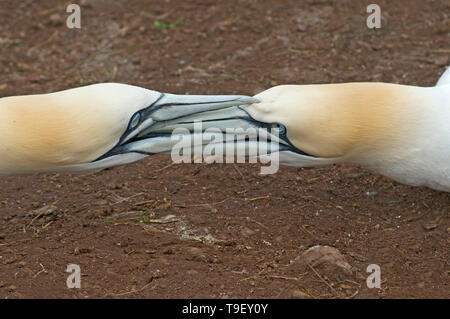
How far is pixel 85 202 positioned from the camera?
265 inches

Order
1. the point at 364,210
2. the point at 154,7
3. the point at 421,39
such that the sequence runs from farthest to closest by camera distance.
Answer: the point at 154,7
the point at 421,39
the point at 364,210

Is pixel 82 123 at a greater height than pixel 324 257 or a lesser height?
greater

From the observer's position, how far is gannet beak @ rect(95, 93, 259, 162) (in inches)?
217

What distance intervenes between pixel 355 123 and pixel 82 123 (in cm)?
186

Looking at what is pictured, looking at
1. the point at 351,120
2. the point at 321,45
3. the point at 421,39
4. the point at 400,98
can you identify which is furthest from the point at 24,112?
the point at 421,39

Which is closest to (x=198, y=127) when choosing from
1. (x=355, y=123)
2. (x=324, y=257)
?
(x=355, y=123)

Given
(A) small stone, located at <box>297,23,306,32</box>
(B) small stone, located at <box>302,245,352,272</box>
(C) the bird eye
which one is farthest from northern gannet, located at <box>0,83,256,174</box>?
(A) small stone, located at <box>297,23,306,32</box>

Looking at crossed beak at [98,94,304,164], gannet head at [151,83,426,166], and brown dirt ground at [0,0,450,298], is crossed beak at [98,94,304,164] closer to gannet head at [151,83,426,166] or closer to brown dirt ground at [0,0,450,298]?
gannet head at [151,83,426,166]

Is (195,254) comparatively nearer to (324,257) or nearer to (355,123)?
(324,257)

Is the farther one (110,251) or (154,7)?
(154,7)

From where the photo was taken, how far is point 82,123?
5254mm

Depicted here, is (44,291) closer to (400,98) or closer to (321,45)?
(400,98)

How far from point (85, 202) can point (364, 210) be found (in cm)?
237

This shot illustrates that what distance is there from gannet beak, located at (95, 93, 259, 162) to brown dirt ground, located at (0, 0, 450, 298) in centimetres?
84
